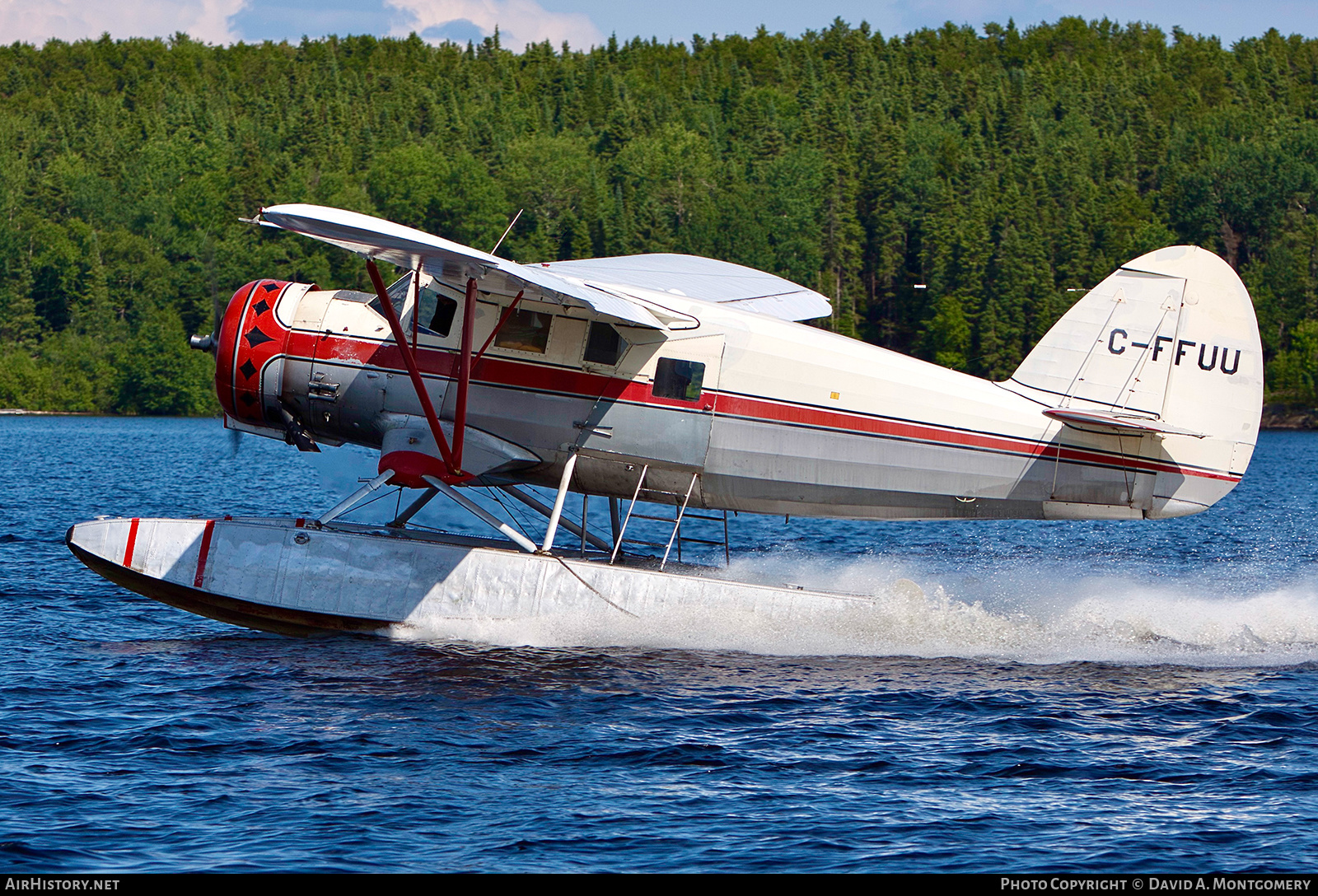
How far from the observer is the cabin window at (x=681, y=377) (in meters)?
13.8

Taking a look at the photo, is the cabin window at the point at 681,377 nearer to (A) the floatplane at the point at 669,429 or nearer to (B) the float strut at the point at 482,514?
(A) the floatplane at the point at 669,429

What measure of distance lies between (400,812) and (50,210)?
103 m

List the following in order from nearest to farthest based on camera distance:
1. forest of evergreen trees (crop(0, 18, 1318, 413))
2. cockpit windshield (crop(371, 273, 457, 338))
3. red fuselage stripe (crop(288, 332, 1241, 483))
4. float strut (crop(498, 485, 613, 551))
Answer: red fuselage stripe (crop(288, 332, 1241, 483)), cockpit windshield (crop(371, 273, 457, 338)), float strut (crop(498, 485, 613, 551)), forest of evergreen trees (crop(0, 18, 1318, 413))

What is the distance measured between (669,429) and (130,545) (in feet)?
18.7

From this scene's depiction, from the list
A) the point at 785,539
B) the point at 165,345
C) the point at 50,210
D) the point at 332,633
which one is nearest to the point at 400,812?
the point at 332,633

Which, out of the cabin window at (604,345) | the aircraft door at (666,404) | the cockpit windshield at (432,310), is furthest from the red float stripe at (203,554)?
the cabin window at (604,345)

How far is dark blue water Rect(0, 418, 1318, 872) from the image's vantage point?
28.1 feet

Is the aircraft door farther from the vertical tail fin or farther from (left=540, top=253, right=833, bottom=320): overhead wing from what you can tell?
the vertical tail fin

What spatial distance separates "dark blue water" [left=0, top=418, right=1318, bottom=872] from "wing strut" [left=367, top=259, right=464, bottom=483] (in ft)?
6.02

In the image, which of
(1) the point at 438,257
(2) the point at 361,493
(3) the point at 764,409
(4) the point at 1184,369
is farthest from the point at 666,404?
(4) the point at 1184,369

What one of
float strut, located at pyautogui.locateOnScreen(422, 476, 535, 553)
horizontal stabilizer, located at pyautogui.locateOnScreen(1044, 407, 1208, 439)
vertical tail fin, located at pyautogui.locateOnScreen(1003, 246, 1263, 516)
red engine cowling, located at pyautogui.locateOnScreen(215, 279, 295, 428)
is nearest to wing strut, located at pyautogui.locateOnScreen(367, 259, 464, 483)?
float strut, located at pyautogui.locateOnScreen(422, 476, 535, 553)

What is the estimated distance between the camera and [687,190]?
Result: 10425cm

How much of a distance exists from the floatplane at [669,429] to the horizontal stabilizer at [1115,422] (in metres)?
0.04

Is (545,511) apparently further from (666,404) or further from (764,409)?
(764,409)
